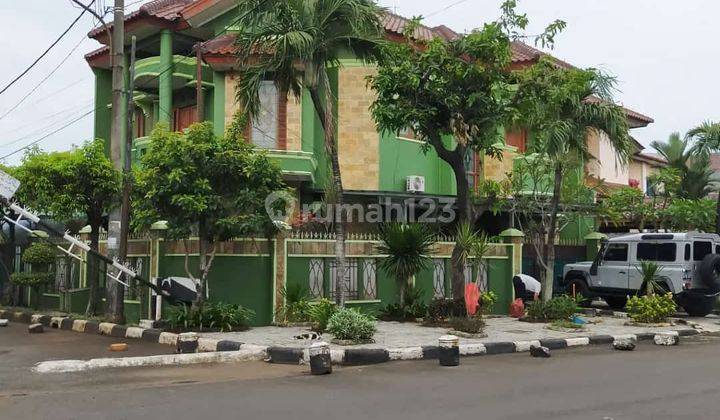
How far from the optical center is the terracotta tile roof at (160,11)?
2102 cm

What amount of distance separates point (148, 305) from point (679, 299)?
43.0 ft

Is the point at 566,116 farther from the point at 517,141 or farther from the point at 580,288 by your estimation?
the point at 517,141

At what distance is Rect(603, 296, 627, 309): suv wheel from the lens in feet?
67.2

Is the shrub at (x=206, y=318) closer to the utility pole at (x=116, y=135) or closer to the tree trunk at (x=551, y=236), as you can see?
the utility pole at (x=116, y=135)

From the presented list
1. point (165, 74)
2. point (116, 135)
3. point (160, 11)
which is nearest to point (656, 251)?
point (116, 135)

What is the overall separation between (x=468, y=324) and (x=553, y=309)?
11.3 ft

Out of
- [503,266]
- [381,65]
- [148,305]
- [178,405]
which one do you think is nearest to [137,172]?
[148,305]

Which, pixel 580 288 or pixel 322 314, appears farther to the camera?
pixel 580 288

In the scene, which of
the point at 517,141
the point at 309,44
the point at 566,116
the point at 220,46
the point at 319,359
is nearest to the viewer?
the point at 319,359

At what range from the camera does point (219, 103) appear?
19484 millimetres

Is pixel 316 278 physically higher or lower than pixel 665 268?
lower

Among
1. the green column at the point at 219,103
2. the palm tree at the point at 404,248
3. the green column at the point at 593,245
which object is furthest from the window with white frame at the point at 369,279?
the green column at the point at 593,245

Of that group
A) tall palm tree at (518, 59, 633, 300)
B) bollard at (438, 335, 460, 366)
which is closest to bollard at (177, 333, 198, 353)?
bollard at (438, 335, 460, 366)

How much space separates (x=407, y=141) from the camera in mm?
21484
